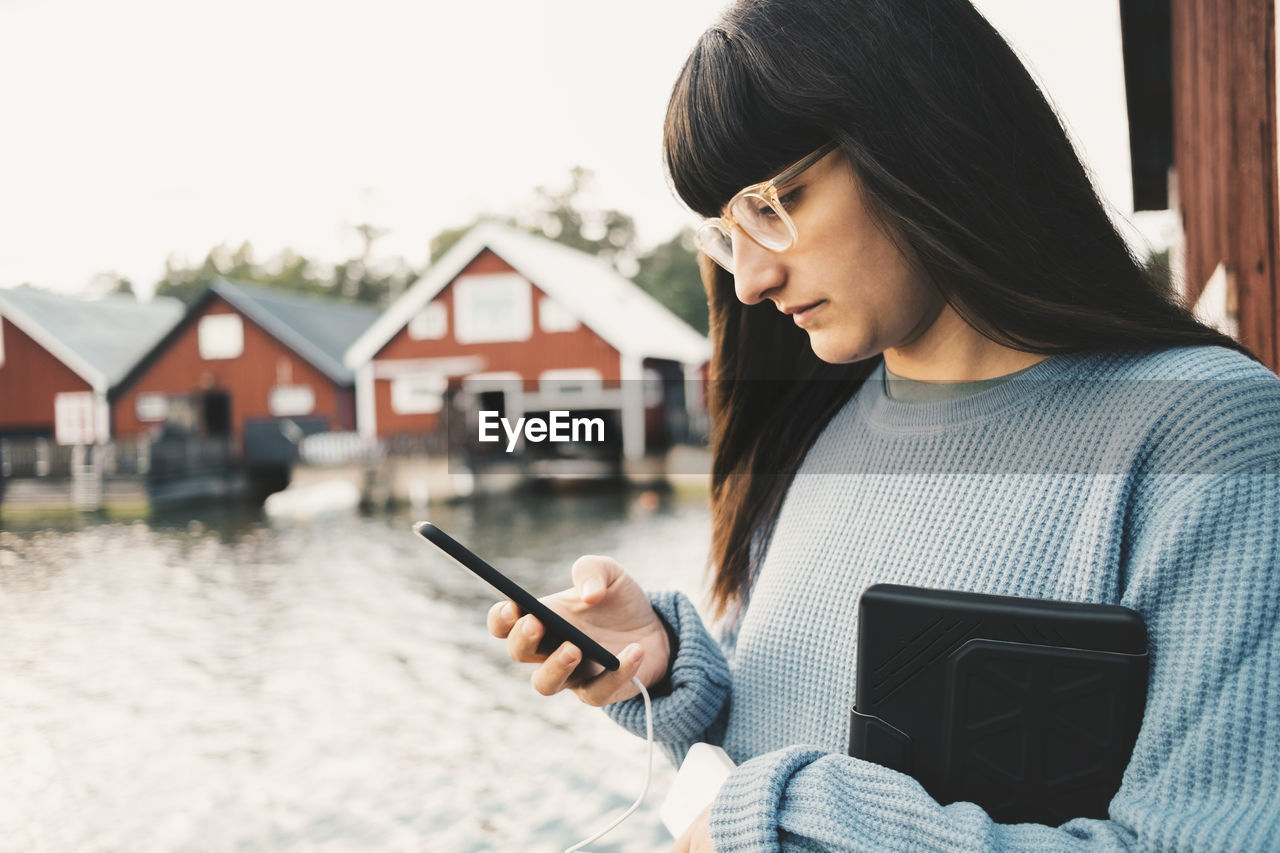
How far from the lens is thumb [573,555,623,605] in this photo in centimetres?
95

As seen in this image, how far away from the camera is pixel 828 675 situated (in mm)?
933

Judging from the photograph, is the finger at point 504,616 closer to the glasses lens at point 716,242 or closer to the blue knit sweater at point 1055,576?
the blue knit sweater at point 1055,576

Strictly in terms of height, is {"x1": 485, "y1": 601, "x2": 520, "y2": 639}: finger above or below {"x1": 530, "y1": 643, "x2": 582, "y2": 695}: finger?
above

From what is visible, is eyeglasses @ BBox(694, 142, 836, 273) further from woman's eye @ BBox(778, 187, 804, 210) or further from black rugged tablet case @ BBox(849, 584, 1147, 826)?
black rugged tablet case @ BBox(849, 584, 1147, 826)

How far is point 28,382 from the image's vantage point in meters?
18.9

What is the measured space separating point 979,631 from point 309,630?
680 cm

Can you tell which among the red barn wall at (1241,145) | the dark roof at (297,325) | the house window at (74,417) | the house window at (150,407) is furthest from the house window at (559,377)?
the red barn wall at (1241,145)

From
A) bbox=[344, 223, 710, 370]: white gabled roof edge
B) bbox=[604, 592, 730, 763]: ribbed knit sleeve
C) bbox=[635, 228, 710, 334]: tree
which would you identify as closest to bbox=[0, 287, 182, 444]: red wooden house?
bbox=[344, 223, 710, 370]: white gabled roof edge

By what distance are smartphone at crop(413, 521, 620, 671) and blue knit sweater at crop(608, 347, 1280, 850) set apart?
143 millimetres

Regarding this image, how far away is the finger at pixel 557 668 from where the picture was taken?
902 mm

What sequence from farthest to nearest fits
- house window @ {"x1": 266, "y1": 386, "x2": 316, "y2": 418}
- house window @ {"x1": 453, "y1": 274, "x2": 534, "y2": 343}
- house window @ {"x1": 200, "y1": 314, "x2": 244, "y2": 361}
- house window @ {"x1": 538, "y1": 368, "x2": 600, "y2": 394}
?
house window @ {"x1": 200, "y1": 314, "x2": 244, "y2": 361} → house window @ {"x1": 266, "y1": 386, "x2": 316, "y2": 418} → house window @ {"x1": 453, "y1": 274, "x2": 534, "y2": 343} → house window @ {"x1": 538, "y1": 368, "x2": 600, "y2": 394}

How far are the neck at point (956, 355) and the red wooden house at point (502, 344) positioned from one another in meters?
15.5

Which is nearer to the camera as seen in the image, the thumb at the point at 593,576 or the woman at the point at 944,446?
the woman at the point at 944,446

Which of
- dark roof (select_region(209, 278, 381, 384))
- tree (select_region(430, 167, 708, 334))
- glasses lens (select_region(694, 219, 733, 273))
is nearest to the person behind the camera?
glasses lens (select_region(694, 219, 733, 273))
